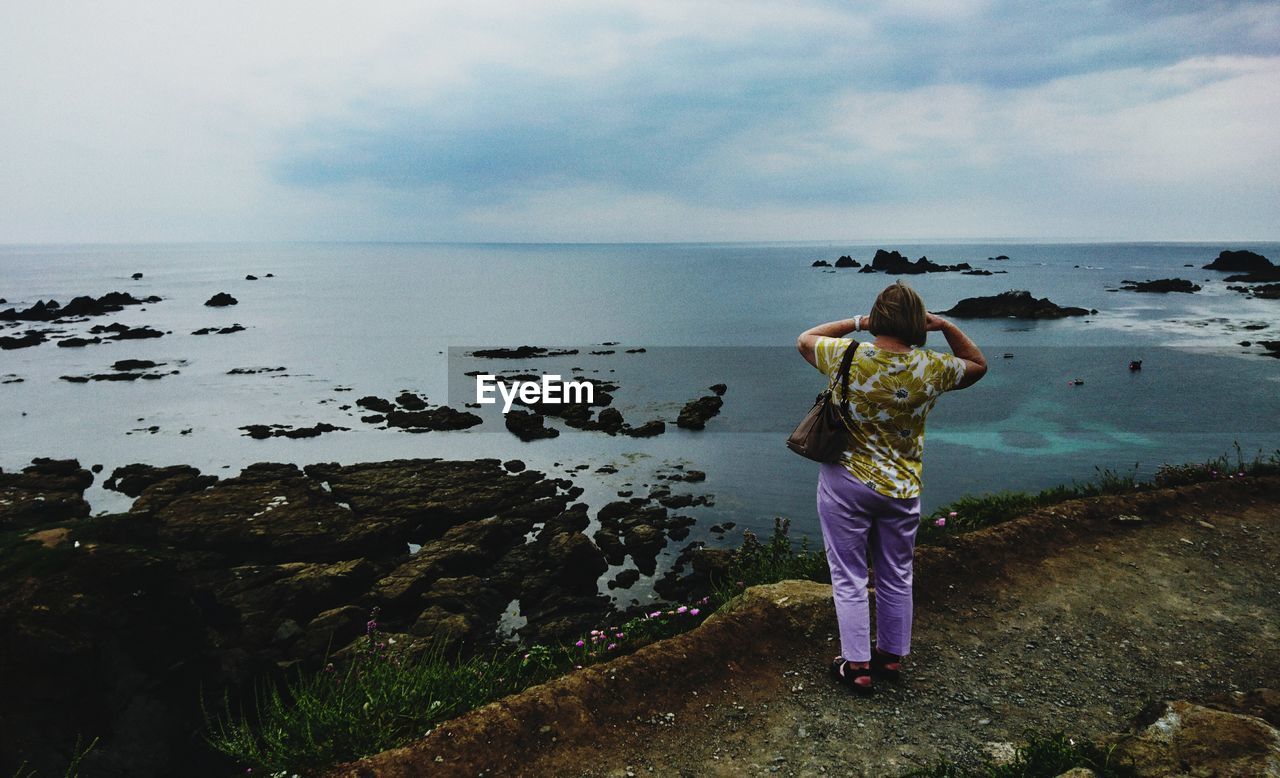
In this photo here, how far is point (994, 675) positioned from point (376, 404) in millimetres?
30782

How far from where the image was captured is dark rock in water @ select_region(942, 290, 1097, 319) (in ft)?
201

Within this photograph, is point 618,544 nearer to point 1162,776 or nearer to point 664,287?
point 1162,776

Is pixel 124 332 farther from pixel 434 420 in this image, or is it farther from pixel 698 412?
pixel 698 412

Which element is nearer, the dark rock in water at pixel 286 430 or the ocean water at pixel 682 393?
the ocean water at pixel 682 393

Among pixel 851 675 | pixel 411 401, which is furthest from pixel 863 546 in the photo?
pixel 411 401

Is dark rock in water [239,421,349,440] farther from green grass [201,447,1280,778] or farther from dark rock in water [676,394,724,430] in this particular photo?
green grass [201,447,1280,778]

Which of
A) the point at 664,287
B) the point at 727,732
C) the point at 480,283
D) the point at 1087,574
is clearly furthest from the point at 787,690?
the point at 480,283

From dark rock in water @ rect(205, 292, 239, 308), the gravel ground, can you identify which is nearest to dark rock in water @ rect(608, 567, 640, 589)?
the gravel ground

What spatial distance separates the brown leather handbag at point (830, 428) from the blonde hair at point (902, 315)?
0.27 metres

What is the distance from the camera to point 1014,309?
61.8 m

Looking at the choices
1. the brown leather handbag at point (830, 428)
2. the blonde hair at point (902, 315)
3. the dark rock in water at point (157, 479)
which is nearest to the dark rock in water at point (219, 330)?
the dark rock in water at point (157, 479)

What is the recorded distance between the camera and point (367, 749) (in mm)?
4219

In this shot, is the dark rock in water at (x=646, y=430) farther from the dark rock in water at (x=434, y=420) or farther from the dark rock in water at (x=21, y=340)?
the dark rock in water at (x=21, y=340)

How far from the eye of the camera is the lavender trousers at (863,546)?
4246 mm
